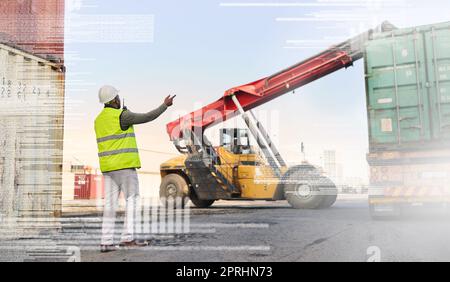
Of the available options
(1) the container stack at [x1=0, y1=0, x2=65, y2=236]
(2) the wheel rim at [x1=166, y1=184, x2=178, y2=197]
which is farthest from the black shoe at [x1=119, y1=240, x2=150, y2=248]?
(2) the wheel rim at [x1=166, y1=184, x2=178, y2=197]

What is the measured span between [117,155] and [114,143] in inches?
4.5

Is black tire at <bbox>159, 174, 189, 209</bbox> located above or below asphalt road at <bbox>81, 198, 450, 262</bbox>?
above

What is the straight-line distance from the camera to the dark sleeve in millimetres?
4052

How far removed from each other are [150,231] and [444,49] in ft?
16.9

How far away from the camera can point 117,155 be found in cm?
417

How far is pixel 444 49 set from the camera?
6.92 m

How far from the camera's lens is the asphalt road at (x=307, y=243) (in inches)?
138

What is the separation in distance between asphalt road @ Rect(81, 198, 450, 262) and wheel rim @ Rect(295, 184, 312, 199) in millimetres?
2849

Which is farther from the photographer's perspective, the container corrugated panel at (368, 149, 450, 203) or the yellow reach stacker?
the yellow reach stacker

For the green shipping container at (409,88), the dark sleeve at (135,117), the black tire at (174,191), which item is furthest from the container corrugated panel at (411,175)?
the black tire at (174,191)

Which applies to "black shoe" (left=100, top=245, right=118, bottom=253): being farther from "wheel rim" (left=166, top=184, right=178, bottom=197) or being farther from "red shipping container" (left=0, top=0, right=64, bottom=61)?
"wheel rim" (left=166, top=184, right=178, bottom=197)

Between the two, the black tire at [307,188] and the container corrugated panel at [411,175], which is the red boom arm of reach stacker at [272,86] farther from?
the container corrugated panel at [411,175]
